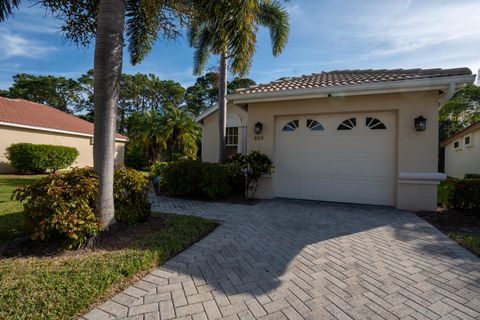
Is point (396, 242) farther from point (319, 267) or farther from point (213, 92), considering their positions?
point (213, 92)

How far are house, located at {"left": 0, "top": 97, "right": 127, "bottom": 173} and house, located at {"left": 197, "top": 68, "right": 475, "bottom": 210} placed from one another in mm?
14629

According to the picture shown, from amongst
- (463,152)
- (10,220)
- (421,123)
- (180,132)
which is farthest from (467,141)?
(10,220)

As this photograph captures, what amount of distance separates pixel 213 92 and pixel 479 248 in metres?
33.6

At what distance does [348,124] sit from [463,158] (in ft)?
45.4

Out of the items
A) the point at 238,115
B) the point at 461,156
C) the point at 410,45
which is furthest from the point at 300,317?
the point at 461,156

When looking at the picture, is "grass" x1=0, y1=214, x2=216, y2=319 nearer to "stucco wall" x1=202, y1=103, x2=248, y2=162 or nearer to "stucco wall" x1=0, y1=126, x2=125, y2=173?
"stucco wall" x1=202, y1=103, x2=248, y2=162

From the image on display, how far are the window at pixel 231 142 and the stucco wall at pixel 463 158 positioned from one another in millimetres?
13241

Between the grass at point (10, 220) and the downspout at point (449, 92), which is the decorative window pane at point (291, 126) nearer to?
the downspout at point (449, 92)

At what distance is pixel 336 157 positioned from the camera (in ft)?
25.5

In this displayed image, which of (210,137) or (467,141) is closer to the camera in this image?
(210,137)

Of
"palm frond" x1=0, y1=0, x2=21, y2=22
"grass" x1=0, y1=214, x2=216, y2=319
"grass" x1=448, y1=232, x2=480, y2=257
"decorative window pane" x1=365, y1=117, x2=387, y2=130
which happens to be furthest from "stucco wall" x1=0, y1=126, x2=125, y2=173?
"grass" x1=448, y1=232, x2=480, y2=257

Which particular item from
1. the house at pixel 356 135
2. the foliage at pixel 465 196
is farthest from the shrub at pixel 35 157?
the foliage at pixel 465 196

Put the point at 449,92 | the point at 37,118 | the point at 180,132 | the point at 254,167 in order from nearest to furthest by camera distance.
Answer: the point at 449,92
the point at 254,167
the point at 37,118
the point at 180,132

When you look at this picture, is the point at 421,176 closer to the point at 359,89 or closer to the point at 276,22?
the point at 359,89
